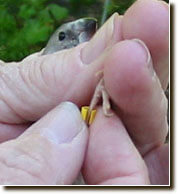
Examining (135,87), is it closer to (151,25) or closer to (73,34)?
(151,25)

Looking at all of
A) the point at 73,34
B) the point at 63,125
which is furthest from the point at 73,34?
the point at 63,125

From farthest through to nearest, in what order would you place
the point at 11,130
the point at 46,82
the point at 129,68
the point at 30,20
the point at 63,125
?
the point at 30,20 → the point at 11,130 → the point at 46,82 → the point at 63,125 → the point at 129,68

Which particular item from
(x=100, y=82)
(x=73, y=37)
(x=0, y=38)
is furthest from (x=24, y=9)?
(x=100, y=82)

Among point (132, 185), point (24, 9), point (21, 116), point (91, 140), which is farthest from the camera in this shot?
point (24, 9)

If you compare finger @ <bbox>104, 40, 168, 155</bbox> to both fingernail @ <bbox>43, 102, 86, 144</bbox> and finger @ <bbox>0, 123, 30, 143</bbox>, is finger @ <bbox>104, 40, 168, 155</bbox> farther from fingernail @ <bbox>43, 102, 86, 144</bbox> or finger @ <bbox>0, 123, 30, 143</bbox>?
finger @ <bbox>0, 123, 30, 143</bbox>

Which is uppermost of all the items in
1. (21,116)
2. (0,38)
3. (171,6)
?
(171,6)

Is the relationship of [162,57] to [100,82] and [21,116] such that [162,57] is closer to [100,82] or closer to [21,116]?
[100,82]
